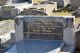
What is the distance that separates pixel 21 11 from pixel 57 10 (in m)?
3.52

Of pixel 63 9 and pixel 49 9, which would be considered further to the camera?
pixel 63 9

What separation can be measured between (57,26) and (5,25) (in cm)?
646

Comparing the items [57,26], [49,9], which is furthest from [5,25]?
[57,26]

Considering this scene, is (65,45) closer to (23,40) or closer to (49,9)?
(23,40)

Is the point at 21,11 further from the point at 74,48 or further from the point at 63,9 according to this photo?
the point at 74,48

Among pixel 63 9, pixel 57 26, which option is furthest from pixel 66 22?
pixel 63 9

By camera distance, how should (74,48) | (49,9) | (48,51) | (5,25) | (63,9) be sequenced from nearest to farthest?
(48,51), (74,48), (5,25), (49,9), (63,9)

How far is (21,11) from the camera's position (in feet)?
53.5

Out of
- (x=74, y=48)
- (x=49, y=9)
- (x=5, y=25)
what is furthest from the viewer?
(x=49, y=9)

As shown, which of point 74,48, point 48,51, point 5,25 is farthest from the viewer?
point 5,25

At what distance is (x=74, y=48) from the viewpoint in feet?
28.6

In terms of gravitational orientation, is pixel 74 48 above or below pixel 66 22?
below

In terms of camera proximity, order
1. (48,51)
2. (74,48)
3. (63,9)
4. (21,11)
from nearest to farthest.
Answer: (48,51) → (74,48) → (21,11) → (63,9)

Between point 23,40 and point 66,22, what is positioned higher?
point 66,22
